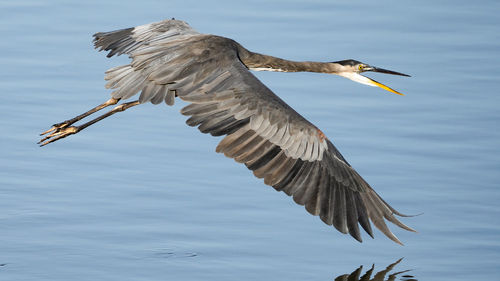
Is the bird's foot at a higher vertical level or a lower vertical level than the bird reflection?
higher

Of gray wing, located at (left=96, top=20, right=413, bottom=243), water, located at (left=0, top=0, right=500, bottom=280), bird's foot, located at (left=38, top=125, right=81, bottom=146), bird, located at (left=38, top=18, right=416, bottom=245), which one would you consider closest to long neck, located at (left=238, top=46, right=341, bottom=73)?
water, located at (left=0, top=0, right=500, bottom=280)

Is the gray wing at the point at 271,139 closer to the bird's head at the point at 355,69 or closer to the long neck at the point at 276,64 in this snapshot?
the long neck at the point at 276,64

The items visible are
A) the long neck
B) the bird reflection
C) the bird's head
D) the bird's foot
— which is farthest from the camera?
the bird's head

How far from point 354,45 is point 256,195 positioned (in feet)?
14.7

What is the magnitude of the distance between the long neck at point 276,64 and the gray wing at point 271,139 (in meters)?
1.27

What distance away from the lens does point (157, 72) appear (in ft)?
32.0

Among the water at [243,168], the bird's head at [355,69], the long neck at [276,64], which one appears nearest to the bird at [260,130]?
the water at [243,168]

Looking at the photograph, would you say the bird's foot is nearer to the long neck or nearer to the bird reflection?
the long neck

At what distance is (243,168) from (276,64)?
3.79 feet

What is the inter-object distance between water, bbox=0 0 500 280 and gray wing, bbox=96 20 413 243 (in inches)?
17.8

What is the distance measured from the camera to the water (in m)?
9.08

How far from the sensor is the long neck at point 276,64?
11.0 metres

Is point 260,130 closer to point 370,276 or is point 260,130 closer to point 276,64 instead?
point 370,276

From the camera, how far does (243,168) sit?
11.0 metres
